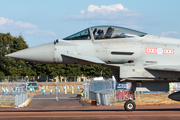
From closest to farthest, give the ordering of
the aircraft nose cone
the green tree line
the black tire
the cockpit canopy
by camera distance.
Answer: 1. the aircraft nose cone
2. the black tire
3. the cockpit canopy
4. the green tree line

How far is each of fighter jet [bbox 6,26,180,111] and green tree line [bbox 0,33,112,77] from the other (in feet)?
191

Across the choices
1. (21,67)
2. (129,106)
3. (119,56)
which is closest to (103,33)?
(119,56)

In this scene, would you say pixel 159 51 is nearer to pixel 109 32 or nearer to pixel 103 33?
pixel 109 32

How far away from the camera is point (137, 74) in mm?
12492

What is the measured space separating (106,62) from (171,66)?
2778 millimetres

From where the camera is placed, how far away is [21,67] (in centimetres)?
7338

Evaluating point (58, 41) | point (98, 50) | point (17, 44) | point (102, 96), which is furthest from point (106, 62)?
point (17, 44)

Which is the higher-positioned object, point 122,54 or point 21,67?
point 21,67

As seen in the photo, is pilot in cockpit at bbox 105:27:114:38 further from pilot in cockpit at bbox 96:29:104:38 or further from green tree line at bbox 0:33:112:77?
green tree line at bbox 0:33:112:77

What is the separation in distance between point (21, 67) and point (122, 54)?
208 ft

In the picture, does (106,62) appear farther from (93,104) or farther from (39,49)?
(93,104)

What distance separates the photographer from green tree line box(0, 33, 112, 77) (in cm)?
6931

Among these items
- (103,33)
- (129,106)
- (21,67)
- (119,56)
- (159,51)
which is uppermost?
(21,67)

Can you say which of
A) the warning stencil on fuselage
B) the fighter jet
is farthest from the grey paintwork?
the warning stencil on fuselage
